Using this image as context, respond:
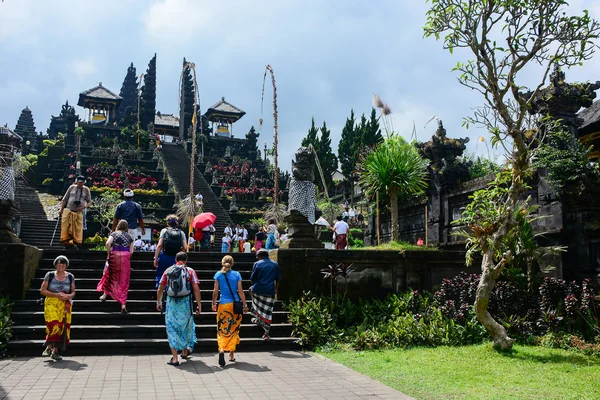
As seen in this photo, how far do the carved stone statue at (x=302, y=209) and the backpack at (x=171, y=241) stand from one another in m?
2.44

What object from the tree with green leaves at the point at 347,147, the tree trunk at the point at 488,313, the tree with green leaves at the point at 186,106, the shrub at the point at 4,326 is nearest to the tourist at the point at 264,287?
the tree trunk at the point at 488,313

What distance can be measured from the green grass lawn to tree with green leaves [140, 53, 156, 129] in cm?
5445

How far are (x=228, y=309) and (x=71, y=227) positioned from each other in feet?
16.6

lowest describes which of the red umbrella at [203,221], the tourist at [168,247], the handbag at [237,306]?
the handbag at [237,306]

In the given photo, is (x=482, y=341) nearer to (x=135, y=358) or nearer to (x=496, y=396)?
(x=496, y=396)

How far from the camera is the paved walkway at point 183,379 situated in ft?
18.7

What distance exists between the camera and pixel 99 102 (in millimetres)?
58250

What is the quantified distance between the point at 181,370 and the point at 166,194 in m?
27.3

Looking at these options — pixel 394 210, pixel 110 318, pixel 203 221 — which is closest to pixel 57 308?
pixel 110 318

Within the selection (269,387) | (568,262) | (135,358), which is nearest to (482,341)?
(568,262)

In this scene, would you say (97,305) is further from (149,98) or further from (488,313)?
(149,98)

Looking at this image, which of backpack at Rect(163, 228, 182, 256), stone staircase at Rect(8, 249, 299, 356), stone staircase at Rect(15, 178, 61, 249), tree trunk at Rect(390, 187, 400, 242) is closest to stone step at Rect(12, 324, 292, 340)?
stone staircase at Rect(8, 249, 299, 356)

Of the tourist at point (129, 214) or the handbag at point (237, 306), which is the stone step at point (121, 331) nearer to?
the handbag at point (237, 306)

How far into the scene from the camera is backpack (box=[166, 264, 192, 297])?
735 centimetres
